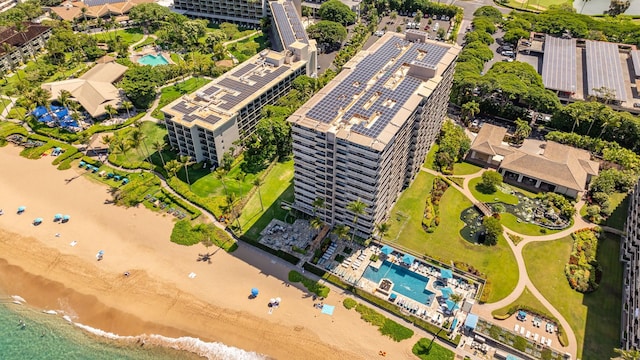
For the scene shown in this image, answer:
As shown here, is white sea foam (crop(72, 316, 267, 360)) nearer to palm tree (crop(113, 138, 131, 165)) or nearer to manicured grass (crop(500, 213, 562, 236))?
palm tree (crop(113, 138, 131, 165))

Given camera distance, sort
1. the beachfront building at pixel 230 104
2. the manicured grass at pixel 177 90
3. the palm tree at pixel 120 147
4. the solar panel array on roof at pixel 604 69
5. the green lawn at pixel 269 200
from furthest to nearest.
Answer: the manicured grass at pixel 177 90 → the solar panel array on roof at pixel 604 69 → the beachfront building at pixel 230 104 → the palm tree at pixel 120 147 → the green lawn at pixel 269 200

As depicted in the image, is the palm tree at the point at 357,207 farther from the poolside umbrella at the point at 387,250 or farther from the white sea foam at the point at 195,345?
the white sea foam at the point at 195,345

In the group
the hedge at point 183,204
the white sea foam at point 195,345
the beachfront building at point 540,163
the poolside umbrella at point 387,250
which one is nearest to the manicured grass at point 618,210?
the beachfront building at point 540,163

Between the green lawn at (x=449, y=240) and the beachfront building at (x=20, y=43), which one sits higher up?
the beachfront building at (x=20, y=43)

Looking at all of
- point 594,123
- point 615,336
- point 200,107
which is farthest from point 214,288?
point 594,123

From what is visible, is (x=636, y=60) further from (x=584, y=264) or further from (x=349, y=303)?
(x=349, y=303)

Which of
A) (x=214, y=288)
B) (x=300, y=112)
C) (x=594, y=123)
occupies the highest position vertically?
(x=300, y=112)

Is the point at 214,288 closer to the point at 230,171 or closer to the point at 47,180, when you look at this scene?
the point at 230,171
